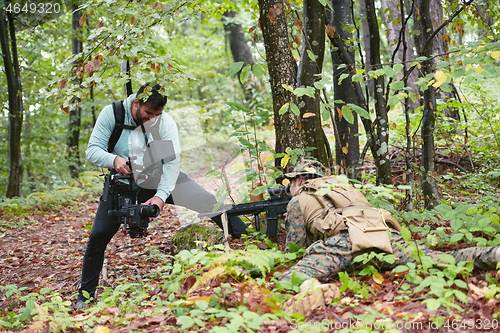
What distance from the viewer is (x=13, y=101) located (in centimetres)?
1004

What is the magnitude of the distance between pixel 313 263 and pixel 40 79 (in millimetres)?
12597

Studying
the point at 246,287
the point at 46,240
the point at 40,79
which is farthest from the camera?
the point at 40,79

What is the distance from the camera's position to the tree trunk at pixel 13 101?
9.96m

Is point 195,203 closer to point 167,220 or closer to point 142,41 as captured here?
point 142,41

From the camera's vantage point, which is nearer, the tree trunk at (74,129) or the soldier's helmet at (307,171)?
the soldier's helmet at (307,171)

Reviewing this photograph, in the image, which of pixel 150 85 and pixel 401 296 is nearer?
pixel 401 296

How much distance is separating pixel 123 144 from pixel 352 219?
2.66 metres

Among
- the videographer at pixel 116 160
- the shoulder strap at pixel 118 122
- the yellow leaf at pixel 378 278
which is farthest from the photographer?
the shoulder strap at pixel 118 122

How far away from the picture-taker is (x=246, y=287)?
3.23m

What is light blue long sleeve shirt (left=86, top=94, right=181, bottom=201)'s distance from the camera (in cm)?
430

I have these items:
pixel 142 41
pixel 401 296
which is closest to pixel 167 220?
pixel 142 41

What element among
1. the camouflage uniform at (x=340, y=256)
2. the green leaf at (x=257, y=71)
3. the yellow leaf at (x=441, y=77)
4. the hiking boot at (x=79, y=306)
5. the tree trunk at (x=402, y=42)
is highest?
the tree trunk at (x=402, y=42)

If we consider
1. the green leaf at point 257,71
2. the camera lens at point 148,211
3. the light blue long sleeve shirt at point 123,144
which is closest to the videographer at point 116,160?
the light blue long sleeve shirt at point 123,144

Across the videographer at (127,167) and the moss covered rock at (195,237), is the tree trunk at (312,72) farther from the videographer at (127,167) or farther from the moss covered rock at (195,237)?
the moss covered rock at (195,237)
